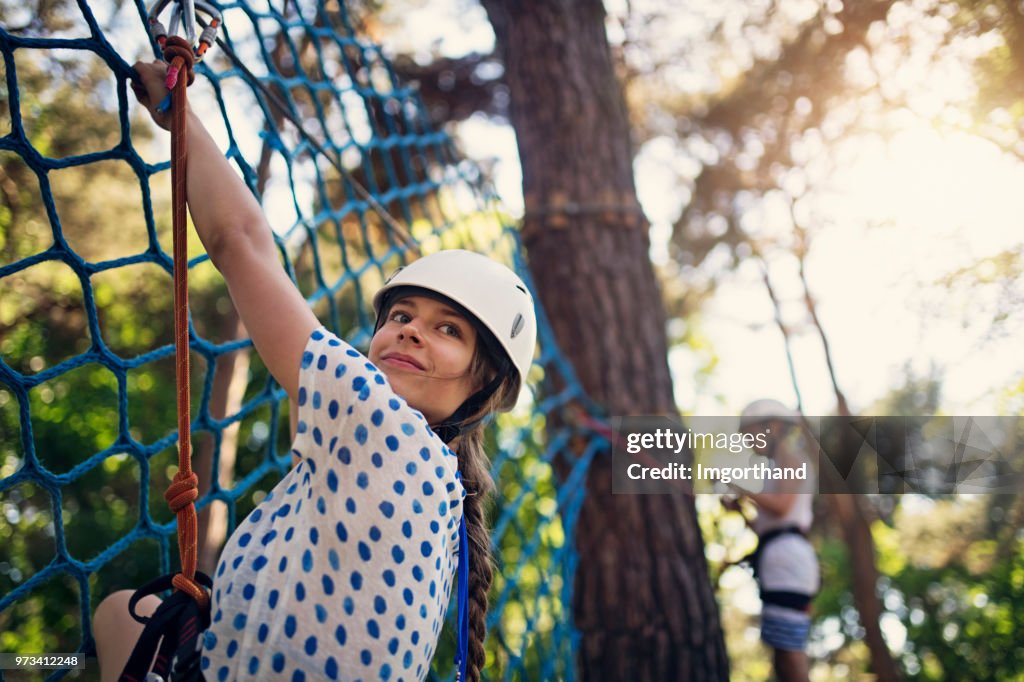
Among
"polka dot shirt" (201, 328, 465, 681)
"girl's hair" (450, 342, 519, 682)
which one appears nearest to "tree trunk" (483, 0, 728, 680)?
"girl's hair" (450, 342, 519, 682)

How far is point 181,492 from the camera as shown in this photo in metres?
0.85

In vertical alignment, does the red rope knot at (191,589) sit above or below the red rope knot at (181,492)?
below

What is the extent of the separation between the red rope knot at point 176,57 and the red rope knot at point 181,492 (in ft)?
1.47

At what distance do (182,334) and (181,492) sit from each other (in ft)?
0.57

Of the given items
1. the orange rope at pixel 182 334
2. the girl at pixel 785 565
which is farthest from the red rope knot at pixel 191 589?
the girl at pixel 785 565

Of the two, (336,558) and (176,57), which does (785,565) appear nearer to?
(336,558)

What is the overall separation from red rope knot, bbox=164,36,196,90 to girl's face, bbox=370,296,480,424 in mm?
410

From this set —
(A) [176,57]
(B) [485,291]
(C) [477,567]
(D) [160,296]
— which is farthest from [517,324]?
(D) [160,296]

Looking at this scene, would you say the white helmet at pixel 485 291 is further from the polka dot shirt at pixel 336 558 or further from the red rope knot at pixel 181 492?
the red rope knot at pixel 181 492

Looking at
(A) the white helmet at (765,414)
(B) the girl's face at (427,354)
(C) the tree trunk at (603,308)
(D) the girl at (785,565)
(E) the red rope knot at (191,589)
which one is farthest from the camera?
(A) the white helmet at (765,414)

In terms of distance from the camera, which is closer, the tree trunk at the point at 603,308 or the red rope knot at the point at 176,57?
the red rope knot at the point at 176,57

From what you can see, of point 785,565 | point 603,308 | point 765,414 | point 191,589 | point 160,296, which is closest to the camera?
point 191,589

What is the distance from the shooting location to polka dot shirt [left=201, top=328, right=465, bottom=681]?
818mm

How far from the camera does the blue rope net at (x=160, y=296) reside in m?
1.29
